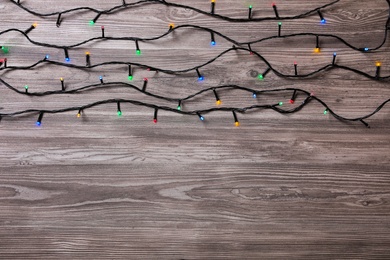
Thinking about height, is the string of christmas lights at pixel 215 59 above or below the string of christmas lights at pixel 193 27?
below

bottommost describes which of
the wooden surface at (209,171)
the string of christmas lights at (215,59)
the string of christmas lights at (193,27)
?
the wooden surface at (209,171)

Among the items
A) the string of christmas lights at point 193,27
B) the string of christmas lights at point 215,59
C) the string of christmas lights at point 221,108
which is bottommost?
the string of christmas lights at point 221,108

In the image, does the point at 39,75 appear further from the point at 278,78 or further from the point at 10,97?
the point at 278,78

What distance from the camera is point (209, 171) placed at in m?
1.25

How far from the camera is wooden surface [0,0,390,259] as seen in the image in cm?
124

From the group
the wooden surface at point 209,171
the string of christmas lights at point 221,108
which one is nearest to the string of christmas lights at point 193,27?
the wooden surface at point 209,171

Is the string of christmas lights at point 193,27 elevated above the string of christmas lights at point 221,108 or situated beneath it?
elevated above

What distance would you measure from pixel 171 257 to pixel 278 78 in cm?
62

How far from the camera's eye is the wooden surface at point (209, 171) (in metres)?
1.24

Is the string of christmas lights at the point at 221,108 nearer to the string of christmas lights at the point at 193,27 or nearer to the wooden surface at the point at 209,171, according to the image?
the wooden surface at the point at 209,171

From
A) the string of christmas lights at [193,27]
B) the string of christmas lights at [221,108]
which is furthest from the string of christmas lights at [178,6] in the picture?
the string of christmas lights at [221,108]

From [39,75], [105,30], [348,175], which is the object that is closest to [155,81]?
[105,30]

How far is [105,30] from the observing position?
4.25ft

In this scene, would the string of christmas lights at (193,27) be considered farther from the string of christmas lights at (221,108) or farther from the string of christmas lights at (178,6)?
the string of christmas lights at (221,108)
